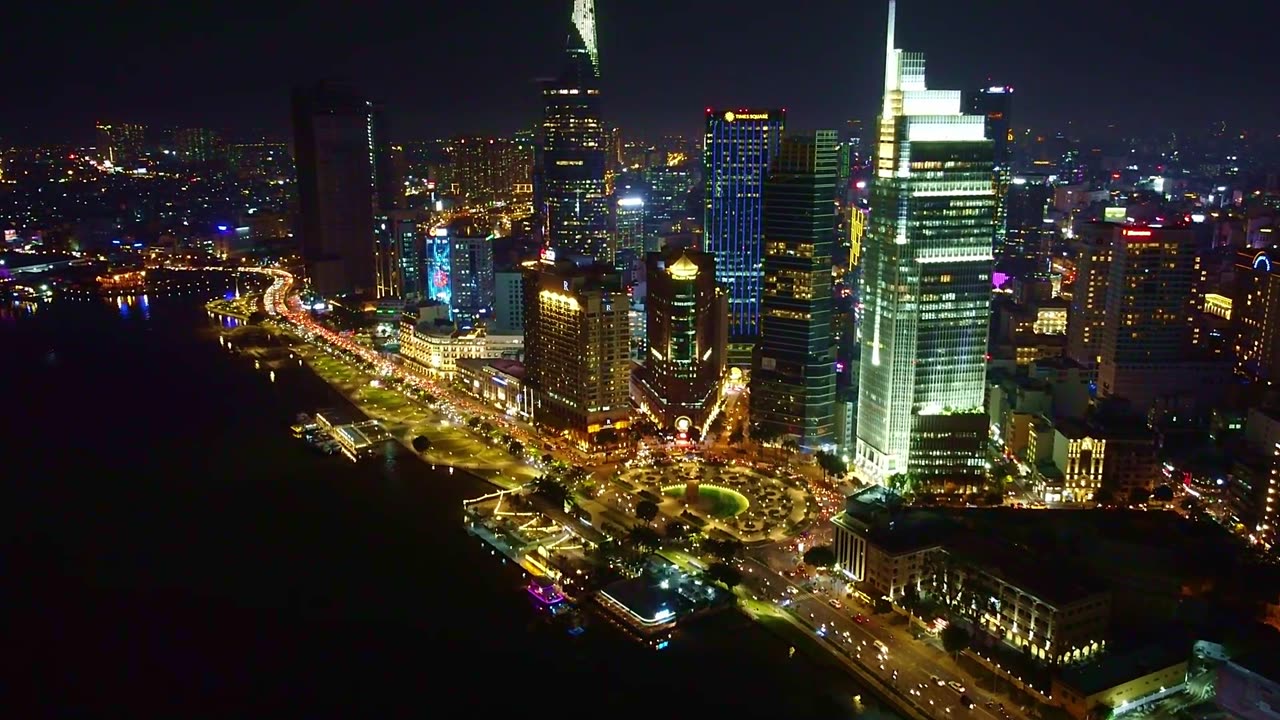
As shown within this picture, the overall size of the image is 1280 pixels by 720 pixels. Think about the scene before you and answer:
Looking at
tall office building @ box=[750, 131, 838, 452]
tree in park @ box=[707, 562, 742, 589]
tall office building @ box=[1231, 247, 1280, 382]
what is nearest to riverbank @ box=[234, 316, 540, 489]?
tree in park @ box=[707, 562, 742, 589]

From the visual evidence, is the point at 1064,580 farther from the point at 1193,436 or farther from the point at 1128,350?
the point at 1128,350

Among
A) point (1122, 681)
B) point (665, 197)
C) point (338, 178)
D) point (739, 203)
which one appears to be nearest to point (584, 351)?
point (739, 203)

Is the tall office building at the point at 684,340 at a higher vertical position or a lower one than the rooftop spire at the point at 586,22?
lower

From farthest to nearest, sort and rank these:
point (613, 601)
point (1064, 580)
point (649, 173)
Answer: point (649, 173)
point (613, 601)
point (1064, 580)

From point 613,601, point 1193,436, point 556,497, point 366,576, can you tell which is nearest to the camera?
point 613,601

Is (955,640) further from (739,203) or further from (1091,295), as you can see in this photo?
(739,203)

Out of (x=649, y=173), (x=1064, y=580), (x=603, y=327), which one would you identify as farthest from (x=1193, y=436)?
(x=649, y=173)

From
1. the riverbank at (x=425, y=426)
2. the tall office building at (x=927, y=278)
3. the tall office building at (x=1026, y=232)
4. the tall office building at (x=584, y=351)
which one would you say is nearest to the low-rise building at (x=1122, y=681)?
the tall office building at (x=927, y=278)

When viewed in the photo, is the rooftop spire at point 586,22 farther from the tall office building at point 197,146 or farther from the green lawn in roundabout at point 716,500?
the tall office building at point 197,146
